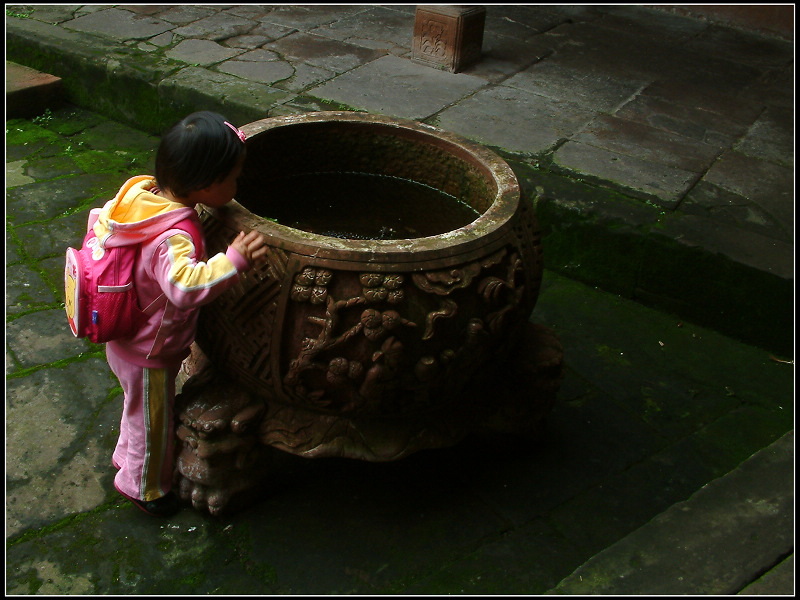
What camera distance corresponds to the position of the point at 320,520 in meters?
2.12

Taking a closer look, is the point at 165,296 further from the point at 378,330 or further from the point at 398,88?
the point at 398,88

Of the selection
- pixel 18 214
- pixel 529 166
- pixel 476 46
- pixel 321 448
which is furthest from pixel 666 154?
pixel 18 214

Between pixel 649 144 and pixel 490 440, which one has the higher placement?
pixel 649 144

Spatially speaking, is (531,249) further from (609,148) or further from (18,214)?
(18,214)

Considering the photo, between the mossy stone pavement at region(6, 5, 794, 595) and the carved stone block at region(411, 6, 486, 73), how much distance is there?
5.1 inches

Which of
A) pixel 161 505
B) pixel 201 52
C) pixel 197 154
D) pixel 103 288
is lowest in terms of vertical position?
pixel 161 505

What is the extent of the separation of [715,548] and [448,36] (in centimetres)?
345

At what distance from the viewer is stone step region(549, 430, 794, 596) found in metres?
1.58

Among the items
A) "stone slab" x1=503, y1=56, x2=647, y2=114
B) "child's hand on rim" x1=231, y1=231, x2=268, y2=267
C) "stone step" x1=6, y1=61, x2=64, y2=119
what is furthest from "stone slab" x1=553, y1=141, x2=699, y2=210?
"stone step" x1=6, y1=61, x2=64, y2=119

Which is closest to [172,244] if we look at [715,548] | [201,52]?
[715,548]

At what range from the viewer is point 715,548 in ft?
5.49

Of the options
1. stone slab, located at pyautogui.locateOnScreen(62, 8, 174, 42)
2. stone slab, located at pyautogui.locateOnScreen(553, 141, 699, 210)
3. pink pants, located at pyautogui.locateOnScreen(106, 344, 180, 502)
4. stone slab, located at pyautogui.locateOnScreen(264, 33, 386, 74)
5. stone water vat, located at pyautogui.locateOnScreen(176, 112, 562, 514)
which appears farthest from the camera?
stone slab, located at pyautogui.locateOnScreen(62, 8, 174, 42)

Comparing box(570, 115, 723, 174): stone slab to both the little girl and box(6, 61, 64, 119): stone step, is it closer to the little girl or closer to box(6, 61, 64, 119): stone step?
the little girl

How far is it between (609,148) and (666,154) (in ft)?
0.89
